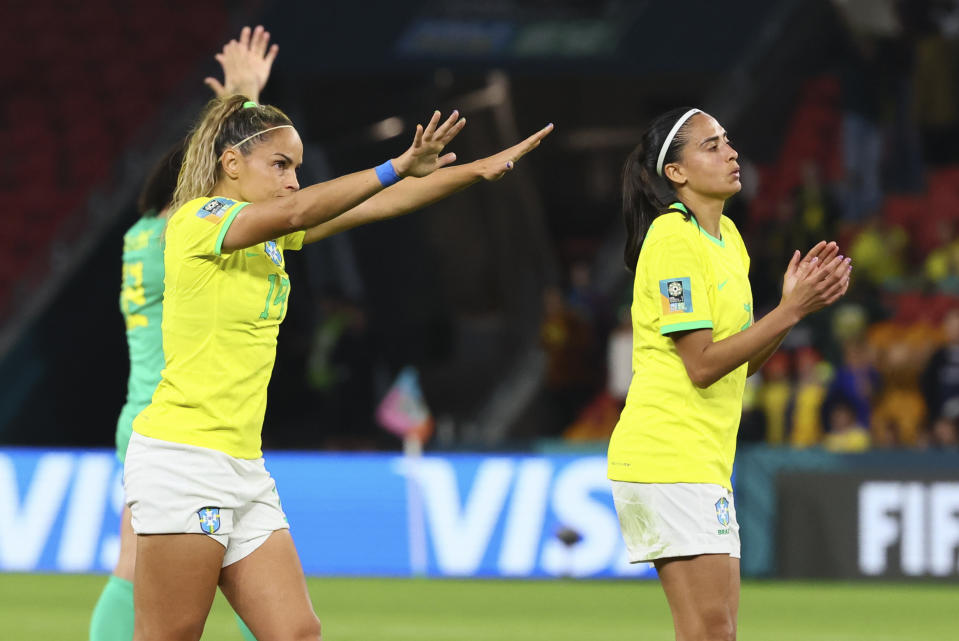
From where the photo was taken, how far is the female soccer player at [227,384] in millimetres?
4285

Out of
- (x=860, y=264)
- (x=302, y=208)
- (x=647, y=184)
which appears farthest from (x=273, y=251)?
(x=860, y=264)

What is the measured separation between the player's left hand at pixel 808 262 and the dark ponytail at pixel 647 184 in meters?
0.42

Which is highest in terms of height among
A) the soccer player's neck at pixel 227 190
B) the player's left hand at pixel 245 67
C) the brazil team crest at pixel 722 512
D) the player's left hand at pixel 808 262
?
the player's left hand at pixel 245 67

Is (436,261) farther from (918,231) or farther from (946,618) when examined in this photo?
(946,618)

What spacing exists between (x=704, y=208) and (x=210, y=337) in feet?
4.69

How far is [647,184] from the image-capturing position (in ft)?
15.3

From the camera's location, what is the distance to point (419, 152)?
4332 mm

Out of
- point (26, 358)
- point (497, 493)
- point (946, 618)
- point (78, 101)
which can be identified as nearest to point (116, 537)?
point (497, 493)

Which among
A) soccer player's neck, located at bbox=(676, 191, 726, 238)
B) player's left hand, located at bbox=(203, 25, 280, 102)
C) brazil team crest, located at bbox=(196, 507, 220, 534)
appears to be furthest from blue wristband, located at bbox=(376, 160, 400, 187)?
player's left hand, located at bbox=(203, 25, 280, 102)

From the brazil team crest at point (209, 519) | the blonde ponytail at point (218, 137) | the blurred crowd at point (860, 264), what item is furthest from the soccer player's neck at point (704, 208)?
the blurred crowd at point (860, 264)

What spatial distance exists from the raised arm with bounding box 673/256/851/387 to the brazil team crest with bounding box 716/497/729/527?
0.33 m

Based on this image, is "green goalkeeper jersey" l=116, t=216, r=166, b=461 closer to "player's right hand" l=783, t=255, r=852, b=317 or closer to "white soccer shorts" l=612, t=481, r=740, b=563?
"white soccer shorts" l=612, t=481, r=740, b=563

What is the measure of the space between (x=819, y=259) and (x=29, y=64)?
17.5 meters

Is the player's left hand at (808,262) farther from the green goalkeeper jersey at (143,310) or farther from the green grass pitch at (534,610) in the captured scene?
the green grass pitch at (534,610)
